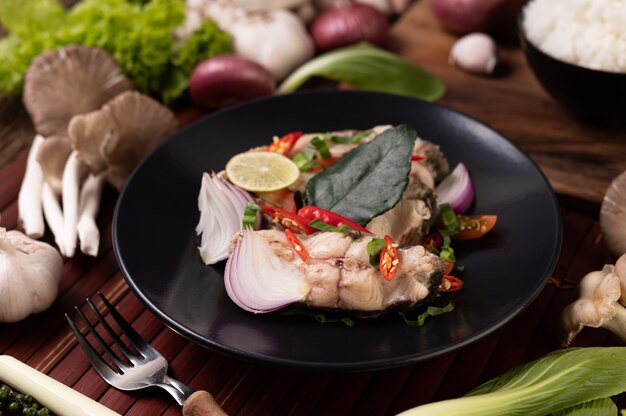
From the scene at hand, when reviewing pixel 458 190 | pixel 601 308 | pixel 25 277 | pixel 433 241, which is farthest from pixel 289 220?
pixel 601 308

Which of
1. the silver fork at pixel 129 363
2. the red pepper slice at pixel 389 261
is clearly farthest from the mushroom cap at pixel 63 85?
the red pepper slice at pixel 389 261

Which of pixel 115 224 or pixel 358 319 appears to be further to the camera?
pixel 115 224

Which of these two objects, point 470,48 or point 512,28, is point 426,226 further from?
point 512,28

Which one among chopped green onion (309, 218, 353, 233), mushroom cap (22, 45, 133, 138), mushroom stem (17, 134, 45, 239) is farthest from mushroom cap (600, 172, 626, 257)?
mushroom cap (22, 45, 133, 138)

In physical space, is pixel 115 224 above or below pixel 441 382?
above

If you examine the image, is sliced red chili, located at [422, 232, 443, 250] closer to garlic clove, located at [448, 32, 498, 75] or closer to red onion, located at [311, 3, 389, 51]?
garlic clove, located at [448, 32, 498, 75]

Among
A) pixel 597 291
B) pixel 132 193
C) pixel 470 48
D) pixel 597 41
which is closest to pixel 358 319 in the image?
pixel 597 291
